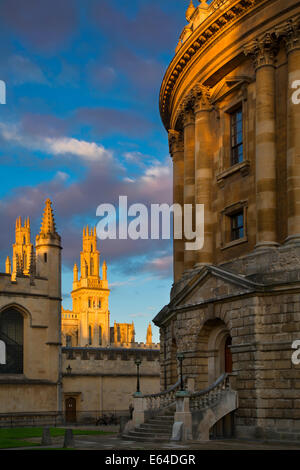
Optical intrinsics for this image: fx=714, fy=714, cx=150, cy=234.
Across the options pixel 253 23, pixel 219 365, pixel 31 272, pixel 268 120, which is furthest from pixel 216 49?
pixel 31 272

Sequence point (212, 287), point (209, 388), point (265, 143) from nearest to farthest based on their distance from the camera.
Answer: point (209, 388) < point (265, 143) < point (212, 287)

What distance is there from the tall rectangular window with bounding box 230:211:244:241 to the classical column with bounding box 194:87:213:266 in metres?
1.46

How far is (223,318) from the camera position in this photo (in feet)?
103

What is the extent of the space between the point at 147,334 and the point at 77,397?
100720 mm

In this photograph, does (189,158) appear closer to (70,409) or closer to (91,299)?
(70,409)

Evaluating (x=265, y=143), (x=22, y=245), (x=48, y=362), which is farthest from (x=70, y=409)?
(x=22, y=245)

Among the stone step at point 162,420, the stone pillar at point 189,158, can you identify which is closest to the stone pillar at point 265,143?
the stone pillar at point 189,158

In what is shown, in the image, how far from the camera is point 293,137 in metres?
30.3

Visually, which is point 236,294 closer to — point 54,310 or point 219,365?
point 219,365

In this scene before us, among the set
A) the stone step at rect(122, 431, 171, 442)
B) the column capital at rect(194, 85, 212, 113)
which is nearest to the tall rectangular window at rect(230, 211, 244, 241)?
the column capital at rect(194, 85, 212, 113)

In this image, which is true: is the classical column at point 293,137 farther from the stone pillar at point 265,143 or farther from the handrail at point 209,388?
the handrail at point 209,388

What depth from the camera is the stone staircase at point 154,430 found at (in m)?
28.5

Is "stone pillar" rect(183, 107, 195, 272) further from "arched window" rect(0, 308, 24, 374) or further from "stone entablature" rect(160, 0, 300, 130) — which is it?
"arched window" rect(0, 308, 24, 374)

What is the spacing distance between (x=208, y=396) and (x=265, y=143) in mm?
11234
